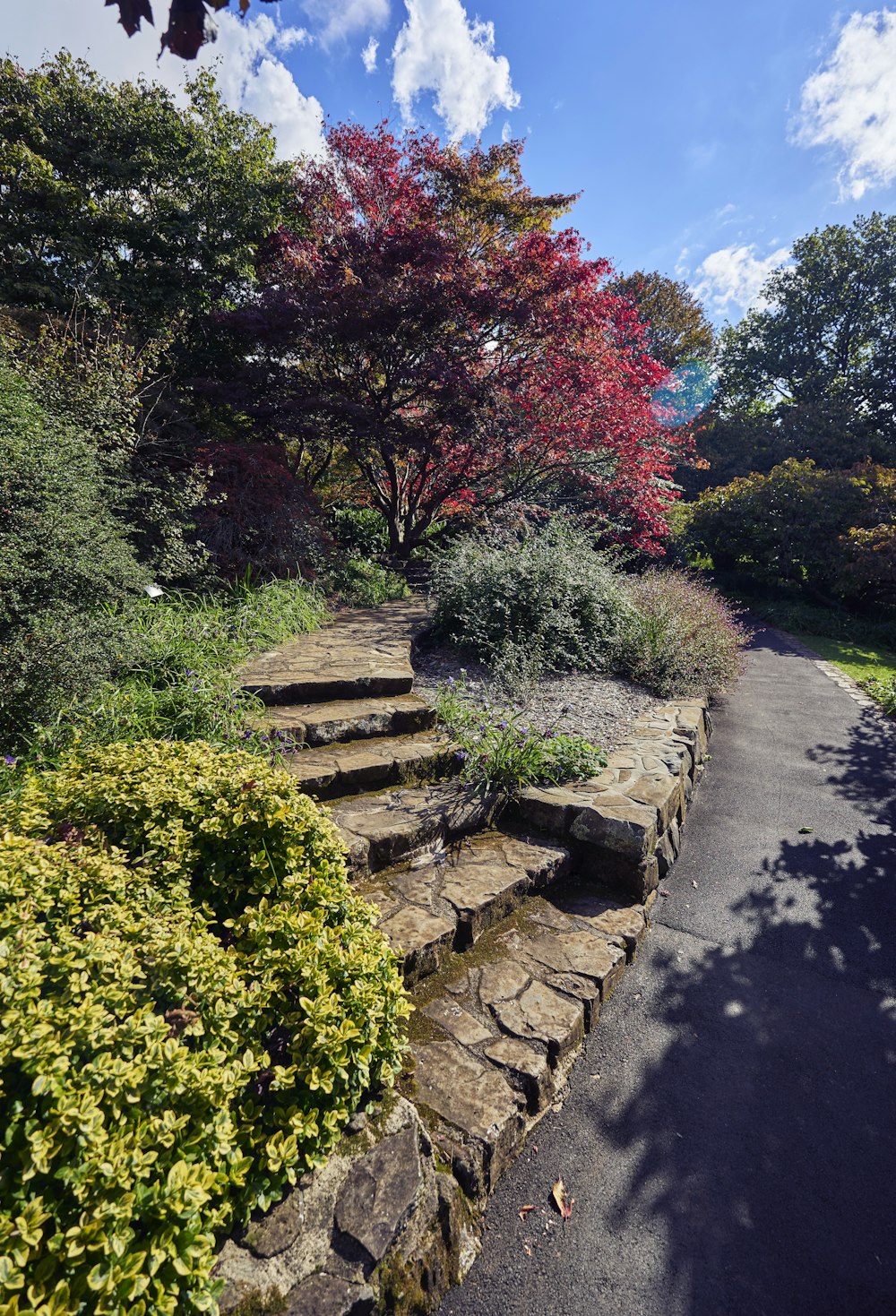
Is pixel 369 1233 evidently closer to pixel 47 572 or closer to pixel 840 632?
pixel 47 572

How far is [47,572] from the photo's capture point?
10.5 feet

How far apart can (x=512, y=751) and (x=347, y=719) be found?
1159 millimetres

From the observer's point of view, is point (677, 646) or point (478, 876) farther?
point (677, 646)

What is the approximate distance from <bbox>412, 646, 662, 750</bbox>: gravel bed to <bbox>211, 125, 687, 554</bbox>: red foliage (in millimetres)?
3526

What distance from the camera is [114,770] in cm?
240

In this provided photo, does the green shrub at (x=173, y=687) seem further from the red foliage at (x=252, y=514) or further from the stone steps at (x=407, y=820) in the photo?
the red foliage at (x=252, y=514)

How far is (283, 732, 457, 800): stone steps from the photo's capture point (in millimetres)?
3307

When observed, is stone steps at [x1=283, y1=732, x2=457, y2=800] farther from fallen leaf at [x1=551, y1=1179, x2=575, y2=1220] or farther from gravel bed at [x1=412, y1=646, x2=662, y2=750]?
fallen leaf at [x1=551, y1=1179, x2=575, y2=1220]

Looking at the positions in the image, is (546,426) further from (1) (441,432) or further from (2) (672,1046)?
(2) (672,1046)

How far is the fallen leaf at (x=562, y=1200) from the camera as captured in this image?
75.3 inches

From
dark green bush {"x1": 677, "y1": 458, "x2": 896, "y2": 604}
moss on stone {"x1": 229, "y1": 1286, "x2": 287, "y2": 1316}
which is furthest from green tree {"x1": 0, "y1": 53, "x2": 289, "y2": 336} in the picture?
dark green bush {"x1": 677, "y1": 458, "x2": 896, "y2": 604}

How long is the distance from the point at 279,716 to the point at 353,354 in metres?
6.01

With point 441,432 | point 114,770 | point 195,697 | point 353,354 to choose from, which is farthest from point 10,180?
point 114,770

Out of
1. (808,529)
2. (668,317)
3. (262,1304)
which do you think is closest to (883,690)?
(808,529)
